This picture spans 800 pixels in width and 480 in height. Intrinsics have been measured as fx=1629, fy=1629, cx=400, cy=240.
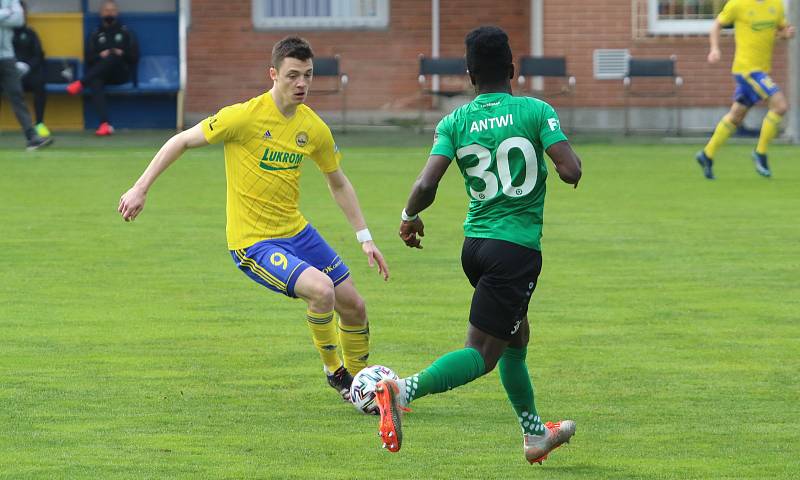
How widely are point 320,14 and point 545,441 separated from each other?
68.1 feet

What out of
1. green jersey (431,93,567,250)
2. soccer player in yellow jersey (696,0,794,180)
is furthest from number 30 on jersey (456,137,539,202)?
soccer player in yellow jersey (696,0,794,180)

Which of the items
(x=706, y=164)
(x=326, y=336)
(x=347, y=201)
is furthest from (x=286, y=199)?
(x=706, y=164)

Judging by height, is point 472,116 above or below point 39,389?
above

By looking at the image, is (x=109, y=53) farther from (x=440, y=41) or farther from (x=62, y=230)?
(x=62, y=230)

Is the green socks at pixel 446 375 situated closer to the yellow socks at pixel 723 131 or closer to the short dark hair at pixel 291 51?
the short dark hair at pixel 291 51

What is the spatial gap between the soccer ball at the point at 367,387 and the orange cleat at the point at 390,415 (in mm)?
1330

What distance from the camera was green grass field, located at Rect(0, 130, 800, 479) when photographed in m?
6.53

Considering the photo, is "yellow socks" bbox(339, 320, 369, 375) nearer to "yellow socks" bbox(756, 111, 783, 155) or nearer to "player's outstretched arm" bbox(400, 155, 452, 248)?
"player's outstretched arm" bbox(400, 155, 452, 248)

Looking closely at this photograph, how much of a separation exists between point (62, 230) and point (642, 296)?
5.73 m

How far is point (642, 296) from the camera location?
424 inches

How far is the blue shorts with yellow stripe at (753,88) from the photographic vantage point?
17.8 m

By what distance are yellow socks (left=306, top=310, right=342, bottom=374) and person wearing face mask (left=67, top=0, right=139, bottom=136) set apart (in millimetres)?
17202

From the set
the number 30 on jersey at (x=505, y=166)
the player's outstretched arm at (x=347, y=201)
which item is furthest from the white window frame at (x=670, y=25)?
the number 30 on jersey at (x=505, y=166)

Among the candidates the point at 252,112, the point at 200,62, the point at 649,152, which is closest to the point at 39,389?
the point at 252,112
